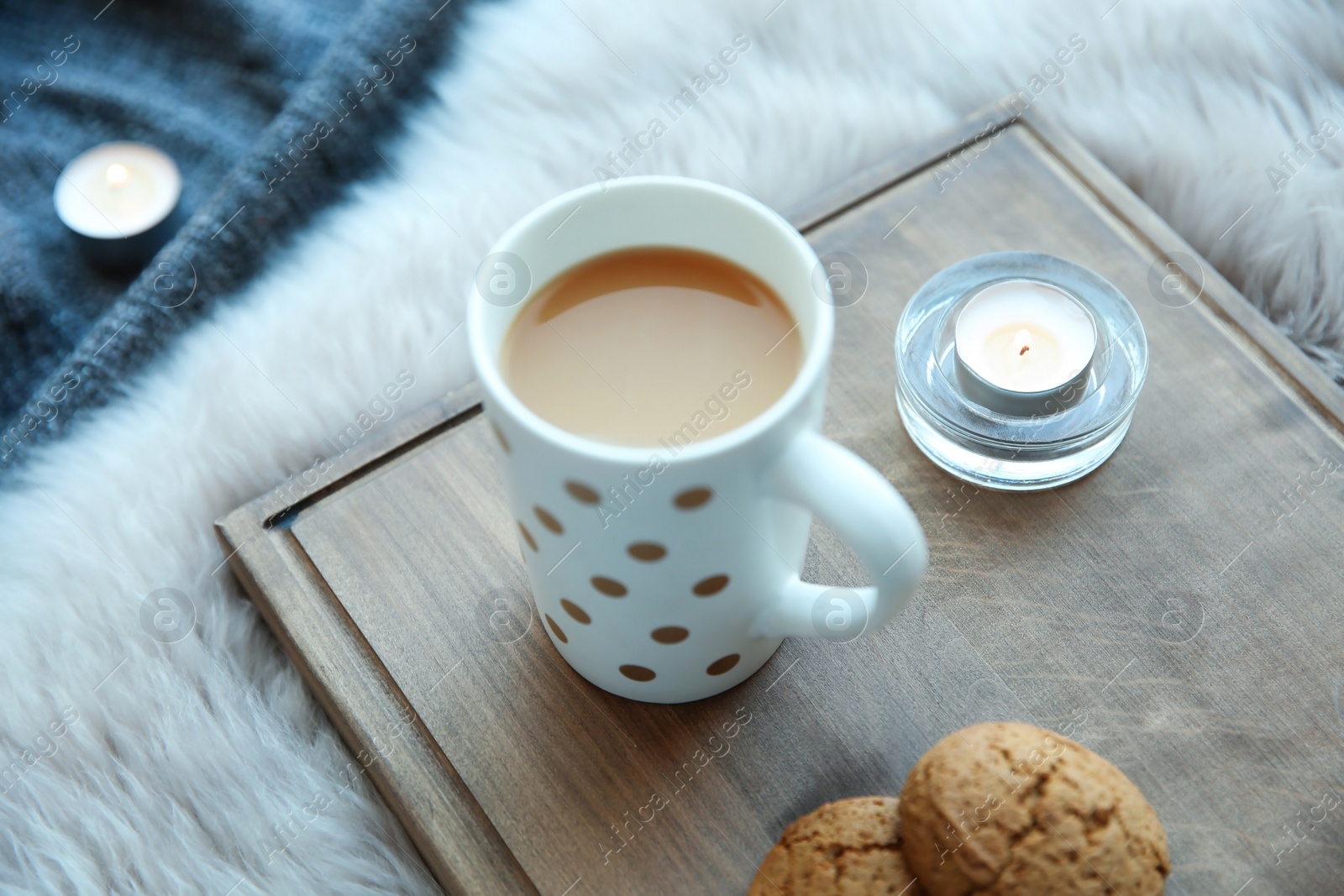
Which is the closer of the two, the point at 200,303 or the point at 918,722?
the point at 918,722

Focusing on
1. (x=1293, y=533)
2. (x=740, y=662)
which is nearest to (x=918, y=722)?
(x=740, y=662)

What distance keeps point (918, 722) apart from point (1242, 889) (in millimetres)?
139

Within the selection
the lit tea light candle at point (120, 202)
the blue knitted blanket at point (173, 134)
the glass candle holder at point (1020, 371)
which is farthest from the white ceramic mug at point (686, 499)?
the lit tea light candle at point (120, 202)

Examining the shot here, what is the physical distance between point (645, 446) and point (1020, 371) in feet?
0.76

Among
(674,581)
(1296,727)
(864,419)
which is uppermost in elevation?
(674,581)

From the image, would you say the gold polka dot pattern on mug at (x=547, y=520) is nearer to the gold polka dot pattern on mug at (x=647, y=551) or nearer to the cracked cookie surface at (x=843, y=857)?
the gold polka dot pattern on mug at (x=647, y=551)

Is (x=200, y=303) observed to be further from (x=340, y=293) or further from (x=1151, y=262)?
(x=1151, y=262)

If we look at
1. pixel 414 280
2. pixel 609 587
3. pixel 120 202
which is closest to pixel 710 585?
pixel 609 587

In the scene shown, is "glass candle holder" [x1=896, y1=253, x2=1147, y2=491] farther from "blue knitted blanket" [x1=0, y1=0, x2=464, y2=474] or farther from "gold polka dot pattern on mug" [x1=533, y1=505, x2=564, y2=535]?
"blue knitted blanket" [x1=0, y1=0, x2=464, y2=474]

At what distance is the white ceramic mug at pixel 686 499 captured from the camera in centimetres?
34

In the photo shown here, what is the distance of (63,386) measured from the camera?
67 centimetres

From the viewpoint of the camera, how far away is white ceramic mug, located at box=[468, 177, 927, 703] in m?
0.34

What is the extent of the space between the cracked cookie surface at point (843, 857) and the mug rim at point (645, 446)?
165mm

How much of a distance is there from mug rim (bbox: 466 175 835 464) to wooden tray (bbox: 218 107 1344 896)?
0.52ft
